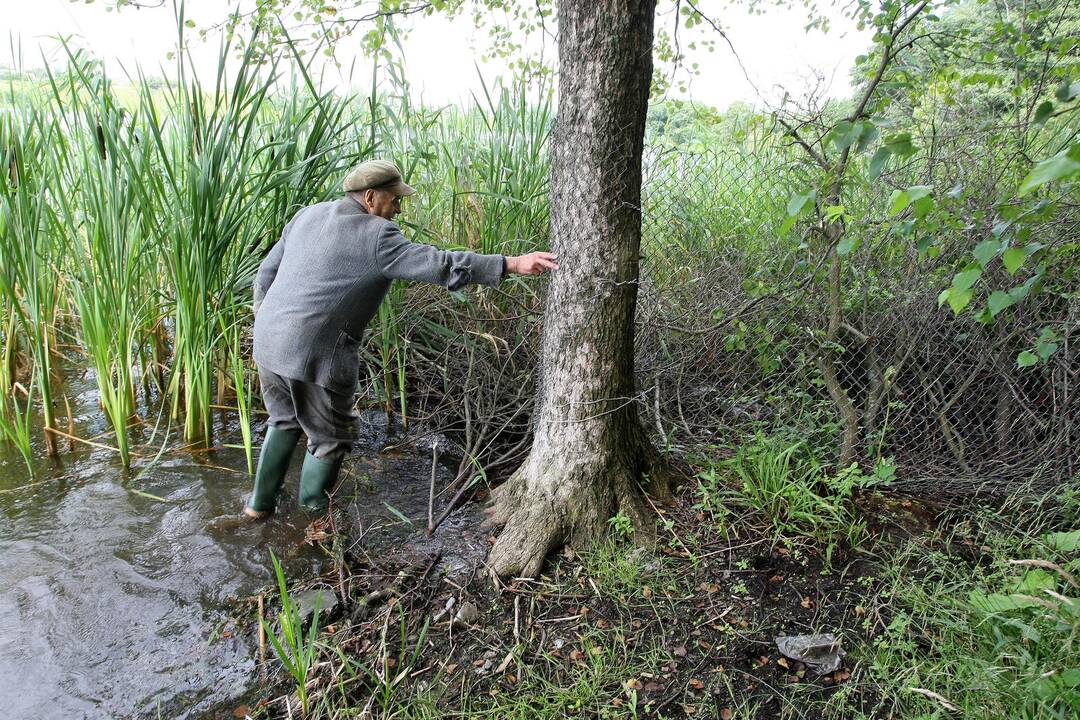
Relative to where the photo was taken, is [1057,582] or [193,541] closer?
[1057,582]

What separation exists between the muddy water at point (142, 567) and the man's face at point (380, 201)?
1.36 metres

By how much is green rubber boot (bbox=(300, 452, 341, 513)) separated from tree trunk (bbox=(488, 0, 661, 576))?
2.77 feet

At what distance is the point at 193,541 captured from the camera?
2875mm

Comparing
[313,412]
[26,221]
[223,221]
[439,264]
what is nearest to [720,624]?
[439,264]

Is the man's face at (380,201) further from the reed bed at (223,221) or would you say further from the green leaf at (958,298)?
the green leaf at (958,298)

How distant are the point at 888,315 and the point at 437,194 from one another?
2551mm

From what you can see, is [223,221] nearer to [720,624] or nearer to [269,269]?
[269,269]

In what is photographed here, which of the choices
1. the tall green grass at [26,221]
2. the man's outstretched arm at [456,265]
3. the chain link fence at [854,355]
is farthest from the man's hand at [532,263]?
the tall green grass at [26,221]

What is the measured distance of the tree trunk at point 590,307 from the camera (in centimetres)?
235

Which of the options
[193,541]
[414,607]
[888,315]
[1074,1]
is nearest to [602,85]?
[888,315]

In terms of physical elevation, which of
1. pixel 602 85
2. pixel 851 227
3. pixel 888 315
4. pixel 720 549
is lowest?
pixel 720 549

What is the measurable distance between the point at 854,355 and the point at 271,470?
9.16ft

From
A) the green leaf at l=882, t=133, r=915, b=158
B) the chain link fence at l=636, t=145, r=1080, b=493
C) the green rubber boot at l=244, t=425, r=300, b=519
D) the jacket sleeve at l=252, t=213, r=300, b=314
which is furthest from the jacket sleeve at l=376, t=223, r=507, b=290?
the green leaf at l=882, t=133, r=915, b=158

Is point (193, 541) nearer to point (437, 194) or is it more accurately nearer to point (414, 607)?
point (414, 607)
